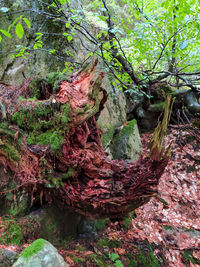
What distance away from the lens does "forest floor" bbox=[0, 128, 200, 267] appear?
2898 mm

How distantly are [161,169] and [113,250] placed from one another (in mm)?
1806

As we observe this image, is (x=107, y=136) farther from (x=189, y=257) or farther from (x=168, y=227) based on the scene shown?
(x=189, y=257)

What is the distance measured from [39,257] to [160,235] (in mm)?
3145

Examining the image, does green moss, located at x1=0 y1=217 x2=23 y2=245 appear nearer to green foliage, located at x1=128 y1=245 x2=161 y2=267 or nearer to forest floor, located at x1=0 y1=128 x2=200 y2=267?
forest floor, located at x1=0 y1=128 x2=200 y2=267

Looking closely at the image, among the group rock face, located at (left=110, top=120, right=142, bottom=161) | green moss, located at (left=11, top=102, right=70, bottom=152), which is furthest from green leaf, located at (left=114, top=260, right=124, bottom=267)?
rock face, located at (left=110, top=120, right=142, bottom=161)

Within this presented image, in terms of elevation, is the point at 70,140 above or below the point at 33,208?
above

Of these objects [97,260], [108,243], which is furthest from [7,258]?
[108,243]

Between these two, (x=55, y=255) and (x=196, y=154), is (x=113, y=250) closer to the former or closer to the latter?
(x=55, y=255)

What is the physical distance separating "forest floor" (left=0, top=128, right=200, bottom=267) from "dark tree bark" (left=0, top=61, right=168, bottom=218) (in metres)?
0.69

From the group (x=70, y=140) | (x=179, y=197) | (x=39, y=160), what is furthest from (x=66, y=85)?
(x=179, y=197)

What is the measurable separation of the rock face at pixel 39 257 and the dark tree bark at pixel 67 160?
764 mm

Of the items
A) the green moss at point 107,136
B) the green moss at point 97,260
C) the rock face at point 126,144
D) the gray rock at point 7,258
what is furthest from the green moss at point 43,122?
the rock face at point 126,144

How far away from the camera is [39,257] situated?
1.85 m

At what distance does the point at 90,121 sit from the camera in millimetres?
3604
